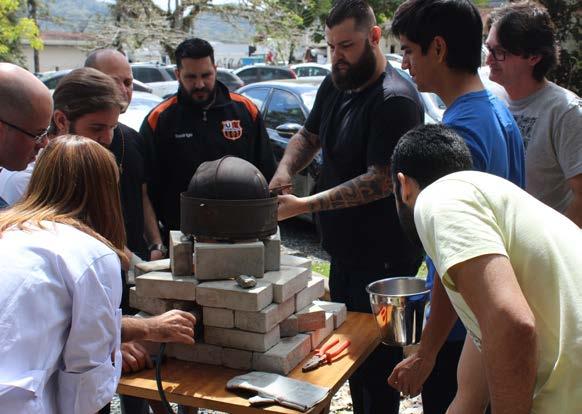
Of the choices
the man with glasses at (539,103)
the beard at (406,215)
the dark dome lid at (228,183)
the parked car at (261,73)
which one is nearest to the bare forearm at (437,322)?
the beard at (406,215)

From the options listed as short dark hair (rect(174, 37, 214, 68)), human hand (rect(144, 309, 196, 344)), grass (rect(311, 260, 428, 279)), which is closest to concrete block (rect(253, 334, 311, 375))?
human hand (rect(144, 309, 196, 344))

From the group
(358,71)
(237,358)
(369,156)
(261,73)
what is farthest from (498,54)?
(261,73)

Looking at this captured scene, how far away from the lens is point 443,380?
258 centimetres

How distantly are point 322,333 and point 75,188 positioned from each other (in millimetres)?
1238

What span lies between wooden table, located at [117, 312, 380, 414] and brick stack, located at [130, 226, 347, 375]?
0.06 metres

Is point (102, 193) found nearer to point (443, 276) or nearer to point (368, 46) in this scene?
point (443, 276)

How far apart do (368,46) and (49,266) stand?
2.16 m

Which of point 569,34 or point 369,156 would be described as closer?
point 369,156

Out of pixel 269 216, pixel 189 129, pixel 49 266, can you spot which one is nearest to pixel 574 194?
pixel 269 216

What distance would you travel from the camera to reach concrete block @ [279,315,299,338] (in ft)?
8.66

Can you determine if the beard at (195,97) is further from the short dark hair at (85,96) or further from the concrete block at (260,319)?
the concrete block at (260,319)

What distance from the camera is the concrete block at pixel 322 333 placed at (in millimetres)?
2715

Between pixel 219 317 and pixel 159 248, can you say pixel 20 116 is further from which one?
pixel 159 248

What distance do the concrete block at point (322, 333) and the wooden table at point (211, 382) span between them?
116mm
